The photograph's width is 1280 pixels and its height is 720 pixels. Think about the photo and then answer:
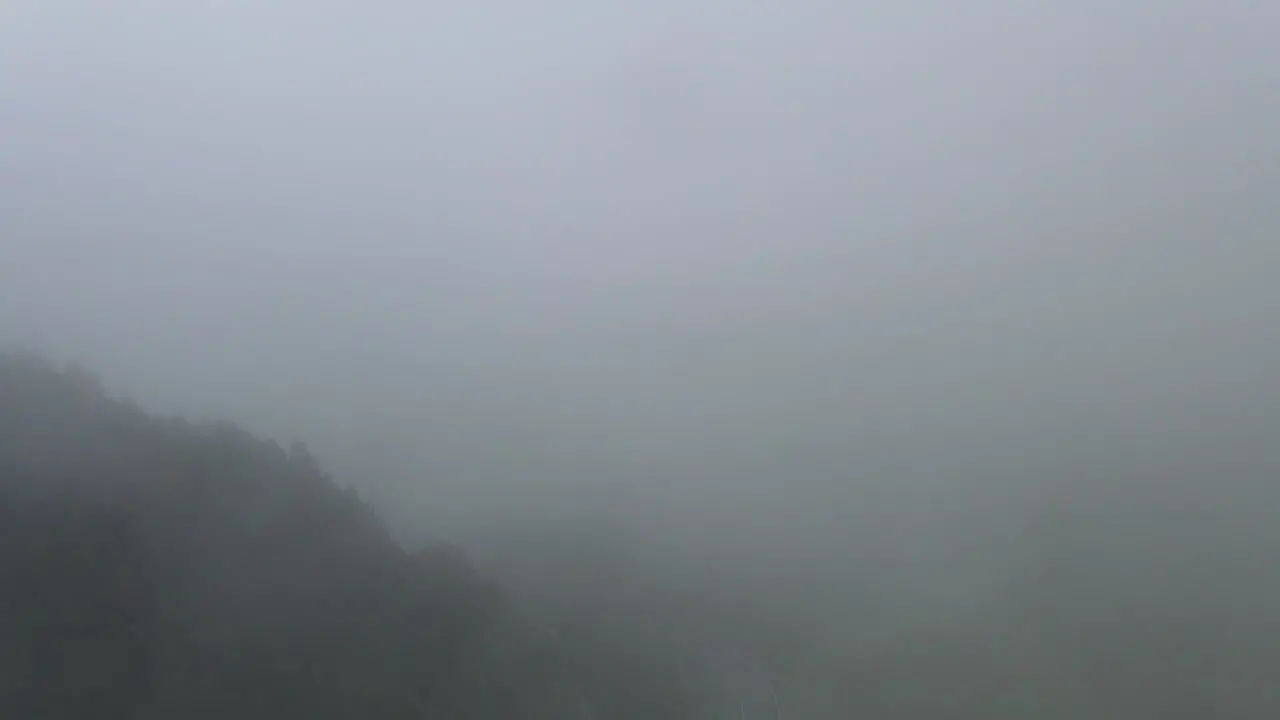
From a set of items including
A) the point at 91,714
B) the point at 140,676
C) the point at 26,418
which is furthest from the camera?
the point at 26,418

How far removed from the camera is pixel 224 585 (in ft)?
94.2

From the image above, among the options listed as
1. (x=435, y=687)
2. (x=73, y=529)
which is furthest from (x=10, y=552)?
(x=435, y=687)

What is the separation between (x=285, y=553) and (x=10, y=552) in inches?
303

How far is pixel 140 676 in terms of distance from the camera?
2555 cm

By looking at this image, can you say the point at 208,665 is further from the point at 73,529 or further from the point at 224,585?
the point at 73,529

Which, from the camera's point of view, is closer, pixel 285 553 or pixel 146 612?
pixel 146 612

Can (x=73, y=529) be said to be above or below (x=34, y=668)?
above

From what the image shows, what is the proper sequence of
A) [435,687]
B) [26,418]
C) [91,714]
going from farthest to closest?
[435,687] → [26,418] → [91,714]

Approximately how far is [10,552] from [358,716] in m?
10.9

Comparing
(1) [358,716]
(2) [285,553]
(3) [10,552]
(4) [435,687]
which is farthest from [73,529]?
(4) [435,687]

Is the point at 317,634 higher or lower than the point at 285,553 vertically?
lower

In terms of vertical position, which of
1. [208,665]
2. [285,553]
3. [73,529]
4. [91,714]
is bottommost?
[91,714]

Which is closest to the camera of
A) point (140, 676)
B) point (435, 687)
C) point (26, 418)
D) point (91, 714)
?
point (91, 714)

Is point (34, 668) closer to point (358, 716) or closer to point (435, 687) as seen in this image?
point (358, 716)
